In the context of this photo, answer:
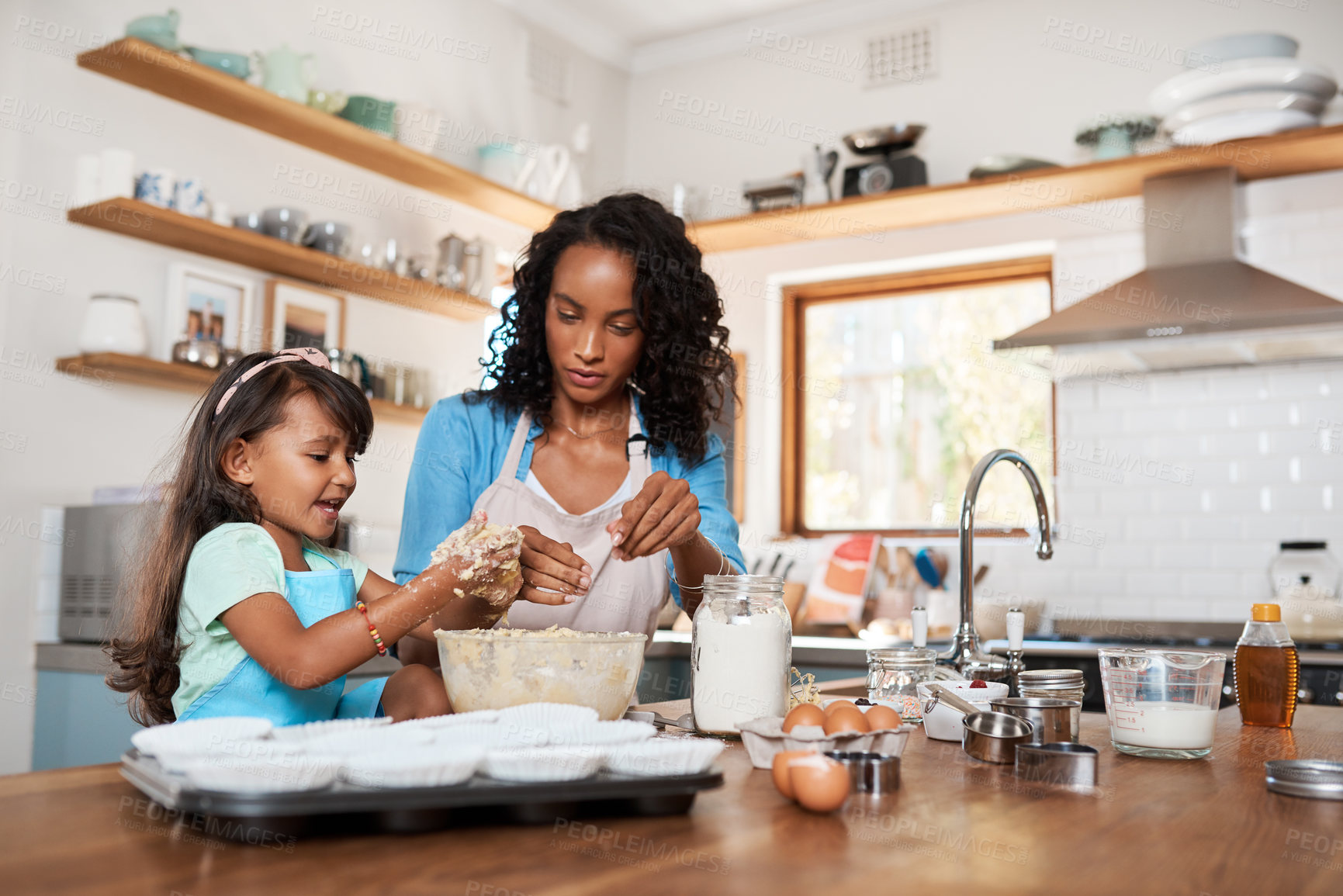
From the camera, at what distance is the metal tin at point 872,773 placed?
95cm

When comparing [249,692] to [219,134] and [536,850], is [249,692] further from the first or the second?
[219,134]

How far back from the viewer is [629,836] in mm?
777

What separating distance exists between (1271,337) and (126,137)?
348cm

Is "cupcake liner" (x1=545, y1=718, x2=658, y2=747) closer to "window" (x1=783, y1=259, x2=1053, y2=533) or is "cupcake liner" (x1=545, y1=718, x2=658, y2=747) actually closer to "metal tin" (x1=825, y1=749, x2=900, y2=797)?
"metal tin" (x1=825, y1=749, x2=900, y2=797)

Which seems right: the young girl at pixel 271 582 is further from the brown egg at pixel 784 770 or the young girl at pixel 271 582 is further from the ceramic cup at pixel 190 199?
the ceramic cup at pixel 190 199

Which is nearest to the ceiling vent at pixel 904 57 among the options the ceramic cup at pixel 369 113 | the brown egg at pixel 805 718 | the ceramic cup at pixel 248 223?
the ceramic cup at pixel 369 113

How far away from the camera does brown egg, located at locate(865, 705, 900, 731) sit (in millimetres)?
1046

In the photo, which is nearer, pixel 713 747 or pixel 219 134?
pixel 713 747

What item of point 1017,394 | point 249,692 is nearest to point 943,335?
point 1017,394

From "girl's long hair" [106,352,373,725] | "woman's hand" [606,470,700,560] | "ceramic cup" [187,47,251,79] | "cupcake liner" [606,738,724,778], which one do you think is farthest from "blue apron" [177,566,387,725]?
"ceramic cup" [187,47,251,79]

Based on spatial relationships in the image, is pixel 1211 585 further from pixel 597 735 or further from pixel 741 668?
pixel 597 735

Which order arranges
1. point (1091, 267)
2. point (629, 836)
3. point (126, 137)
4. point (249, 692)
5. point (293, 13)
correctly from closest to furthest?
point (629, 836)
point (249, 692)
point (126, 137)
point (293, 13)
point (1091, 267)

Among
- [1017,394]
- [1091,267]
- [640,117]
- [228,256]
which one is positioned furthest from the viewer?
[640,117]

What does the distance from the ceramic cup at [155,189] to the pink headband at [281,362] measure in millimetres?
1819
